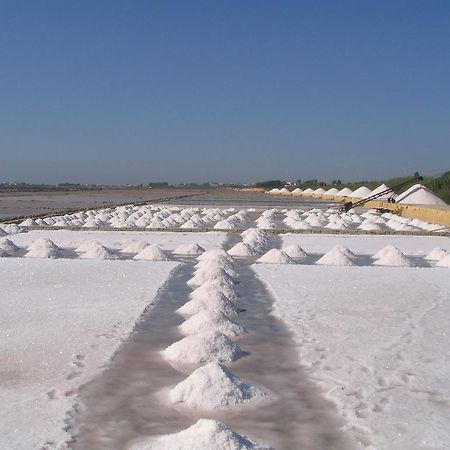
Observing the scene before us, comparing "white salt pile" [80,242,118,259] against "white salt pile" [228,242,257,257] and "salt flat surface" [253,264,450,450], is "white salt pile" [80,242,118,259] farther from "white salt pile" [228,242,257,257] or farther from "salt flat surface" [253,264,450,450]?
"salt flat surface" [253,264,450,450]

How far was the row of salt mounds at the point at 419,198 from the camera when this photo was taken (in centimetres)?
2314

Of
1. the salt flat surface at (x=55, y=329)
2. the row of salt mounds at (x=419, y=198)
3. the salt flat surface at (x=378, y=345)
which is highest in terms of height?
the row of salt mounds at (x=419, y=198)

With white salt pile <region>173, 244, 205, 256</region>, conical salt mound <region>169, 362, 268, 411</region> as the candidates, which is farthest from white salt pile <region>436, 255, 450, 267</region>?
conical salt mound <region>169, 362, 268, 411</region>

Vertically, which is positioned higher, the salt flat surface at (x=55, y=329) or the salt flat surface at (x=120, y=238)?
the salt flat surface at (x=55, y=329)

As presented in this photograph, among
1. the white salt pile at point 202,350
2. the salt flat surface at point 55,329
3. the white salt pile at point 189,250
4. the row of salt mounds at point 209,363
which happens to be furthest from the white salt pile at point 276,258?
the white salt pile at point 202,350

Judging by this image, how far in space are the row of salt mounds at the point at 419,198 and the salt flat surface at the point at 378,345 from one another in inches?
626

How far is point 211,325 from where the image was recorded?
190 inches

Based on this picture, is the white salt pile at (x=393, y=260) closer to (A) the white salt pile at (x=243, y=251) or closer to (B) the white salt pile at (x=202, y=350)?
(A) the white salt pile at (x=243, y=251)

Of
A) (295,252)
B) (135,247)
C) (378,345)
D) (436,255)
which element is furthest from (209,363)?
(436,255)

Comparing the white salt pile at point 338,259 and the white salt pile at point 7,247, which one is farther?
the white salt pile at point 7,247

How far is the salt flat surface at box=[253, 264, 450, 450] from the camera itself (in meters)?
3.11

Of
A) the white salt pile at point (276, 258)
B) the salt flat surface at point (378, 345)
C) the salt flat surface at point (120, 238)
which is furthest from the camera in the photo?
the salt flat surface at point (120, 238)

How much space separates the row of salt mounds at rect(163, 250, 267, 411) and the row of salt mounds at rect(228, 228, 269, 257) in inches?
154

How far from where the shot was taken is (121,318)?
5.27 m
